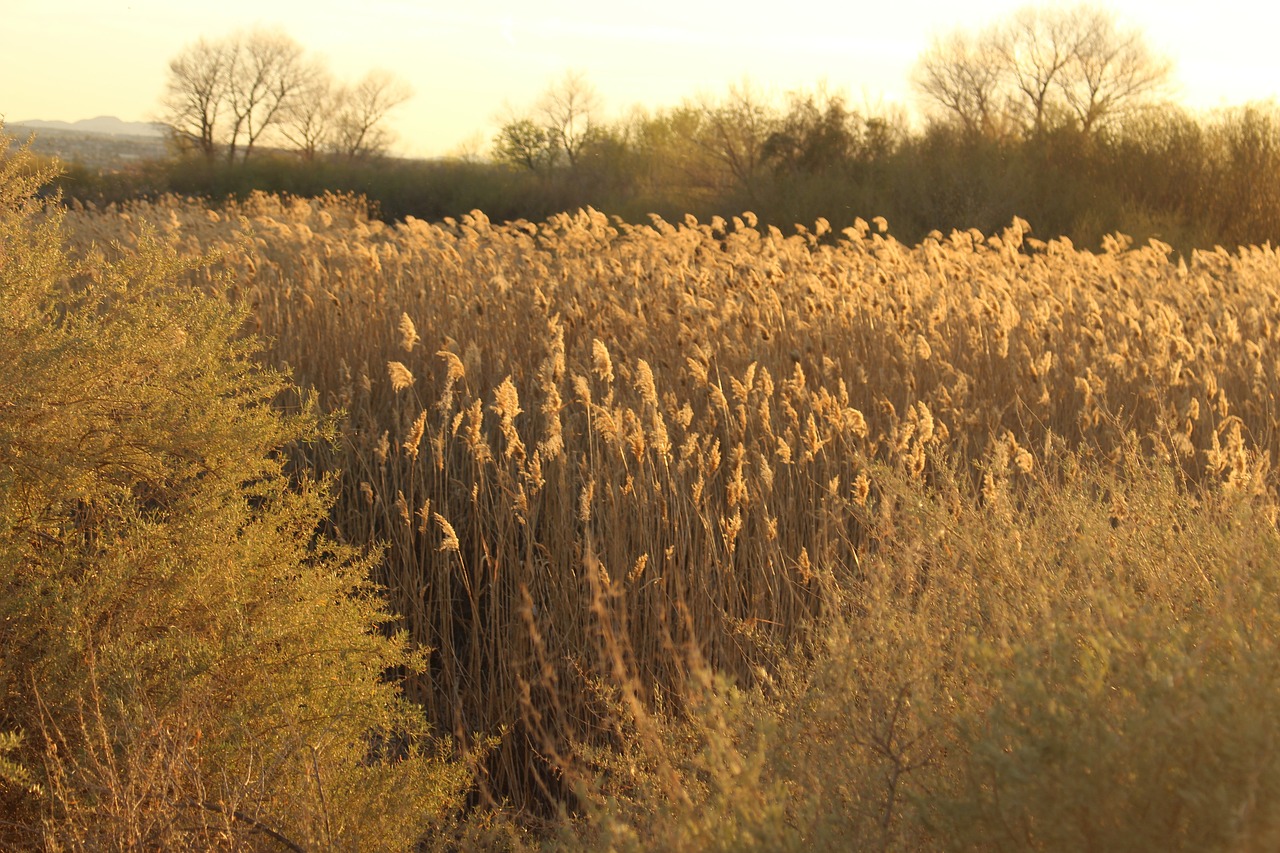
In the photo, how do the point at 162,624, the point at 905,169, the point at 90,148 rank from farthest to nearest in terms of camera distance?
the point at 90,148 < the point at 905,169 < the point at 162,624

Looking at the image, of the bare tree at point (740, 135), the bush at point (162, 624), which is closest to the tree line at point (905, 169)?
the bare tree at point (740, 135)

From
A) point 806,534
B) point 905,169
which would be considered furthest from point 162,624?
point 905,169

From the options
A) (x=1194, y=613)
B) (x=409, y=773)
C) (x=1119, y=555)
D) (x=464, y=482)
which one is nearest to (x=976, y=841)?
(x=1194, y=613)

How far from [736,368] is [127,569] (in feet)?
9.81

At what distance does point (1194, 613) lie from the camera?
1989 mm

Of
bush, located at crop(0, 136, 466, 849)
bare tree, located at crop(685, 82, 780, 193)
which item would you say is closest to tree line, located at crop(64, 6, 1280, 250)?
bare tree, located at crop(685, 82, 780, 193)

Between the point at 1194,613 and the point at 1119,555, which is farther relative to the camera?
the point at 1119,555

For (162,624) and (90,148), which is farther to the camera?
(90,148)

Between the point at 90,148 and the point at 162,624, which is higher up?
the point at 90,148

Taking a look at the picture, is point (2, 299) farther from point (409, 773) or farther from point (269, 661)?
point (409, 773)

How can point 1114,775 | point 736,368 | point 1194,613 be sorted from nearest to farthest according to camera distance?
point 1114,775 → point 1194,613 → point 736,368

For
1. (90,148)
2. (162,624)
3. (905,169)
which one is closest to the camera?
(162,624)

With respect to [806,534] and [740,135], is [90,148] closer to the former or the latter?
[740,135]

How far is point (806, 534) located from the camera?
12.4ft
